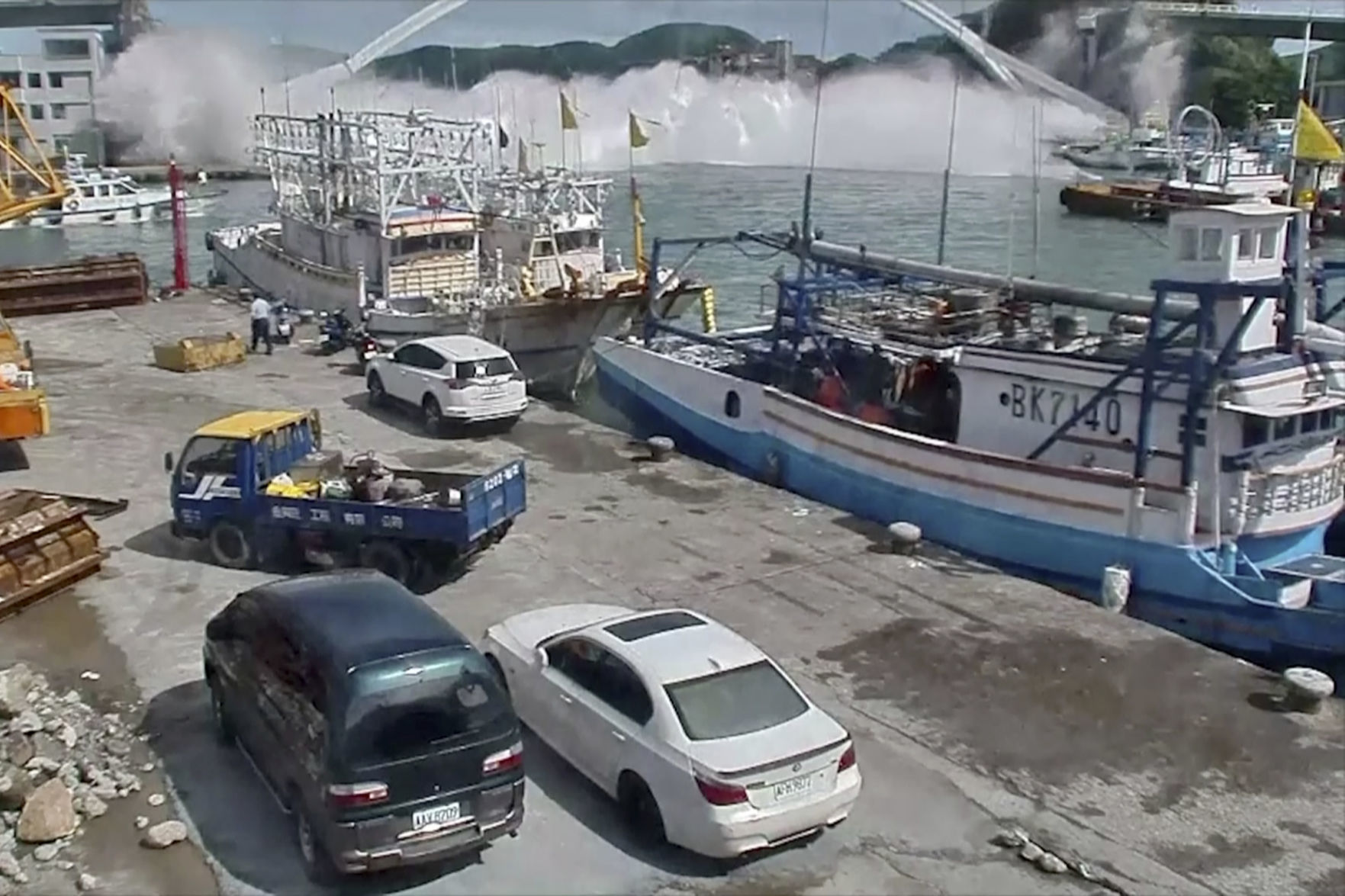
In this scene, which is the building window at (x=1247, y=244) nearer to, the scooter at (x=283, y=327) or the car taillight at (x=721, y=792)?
the car taillight at (x=721, y=792)

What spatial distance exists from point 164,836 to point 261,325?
21.0m

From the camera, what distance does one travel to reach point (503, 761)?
8883 mm

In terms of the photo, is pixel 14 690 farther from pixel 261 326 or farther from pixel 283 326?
pixel 283 326

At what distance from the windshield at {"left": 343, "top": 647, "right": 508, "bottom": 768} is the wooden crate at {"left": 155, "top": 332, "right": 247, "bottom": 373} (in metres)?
19.9

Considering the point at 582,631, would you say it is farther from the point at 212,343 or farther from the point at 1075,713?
the point at 212,343

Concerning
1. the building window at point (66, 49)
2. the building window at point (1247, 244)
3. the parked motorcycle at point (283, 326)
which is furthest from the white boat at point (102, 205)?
the building window at point (1247, 244)

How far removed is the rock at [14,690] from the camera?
11312 mm

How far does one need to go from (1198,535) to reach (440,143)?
921 inches

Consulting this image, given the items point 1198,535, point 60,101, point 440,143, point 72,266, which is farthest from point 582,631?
point 60,101

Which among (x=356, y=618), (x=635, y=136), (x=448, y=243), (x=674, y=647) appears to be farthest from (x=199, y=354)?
(x=674, y=647)

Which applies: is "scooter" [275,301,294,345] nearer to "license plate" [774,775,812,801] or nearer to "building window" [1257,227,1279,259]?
"building window" [1257,227,1279,259]

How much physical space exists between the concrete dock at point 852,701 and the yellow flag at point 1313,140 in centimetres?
1929

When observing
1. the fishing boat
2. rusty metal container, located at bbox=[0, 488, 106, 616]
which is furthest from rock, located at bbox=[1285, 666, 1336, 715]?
the fishing boat

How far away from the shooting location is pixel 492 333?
29.7 m
